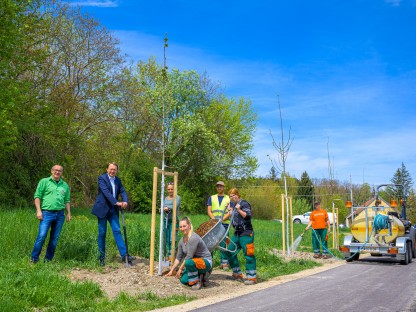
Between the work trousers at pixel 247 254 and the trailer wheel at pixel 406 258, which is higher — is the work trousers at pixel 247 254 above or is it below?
above

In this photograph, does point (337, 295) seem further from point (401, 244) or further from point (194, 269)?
point (401, 244)

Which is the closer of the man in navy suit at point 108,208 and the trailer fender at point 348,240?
the man in navy suit at point 108,208

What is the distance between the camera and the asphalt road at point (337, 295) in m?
7.24

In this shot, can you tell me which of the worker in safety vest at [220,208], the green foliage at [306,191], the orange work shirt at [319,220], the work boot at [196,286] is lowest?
the work boot at [196,286]

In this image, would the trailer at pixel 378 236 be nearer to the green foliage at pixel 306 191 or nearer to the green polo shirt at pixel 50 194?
the green polo shirt at pixel 50 194

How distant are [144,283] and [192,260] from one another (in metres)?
1.00

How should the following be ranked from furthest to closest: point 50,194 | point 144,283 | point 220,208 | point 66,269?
point 220,208
point 50,194
point 66,269
point 144,283

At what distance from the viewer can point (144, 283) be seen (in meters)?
8.60

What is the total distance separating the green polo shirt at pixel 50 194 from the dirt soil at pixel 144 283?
1.42 m

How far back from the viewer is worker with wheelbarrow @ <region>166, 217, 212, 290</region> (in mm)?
8773

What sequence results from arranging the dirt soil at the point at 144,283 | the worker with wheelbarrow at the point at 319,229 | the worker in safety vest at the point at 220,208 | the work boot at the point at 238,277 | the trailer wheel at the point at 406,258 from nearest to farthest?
the dirt soil at the point at 144,283
the work boot at the point at 238,277
the worker in safety vest at the point at 220,208
the trailer wheel at the point at 406,258
the worker with wheelbarrow at the point at 319,229

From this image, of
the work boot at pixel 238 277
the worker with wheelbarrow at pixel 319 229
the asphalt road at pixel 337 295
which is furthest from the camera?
the worker with wheelbarrow at pixel 319 229

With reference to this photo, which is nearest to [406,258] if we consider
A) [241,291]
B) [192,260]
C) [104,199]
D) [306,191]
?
[241,291]

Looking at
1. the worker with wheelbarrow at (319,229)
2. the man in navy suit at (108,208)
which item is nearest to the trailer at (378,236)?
the worker with wheelbarrow at (319,229)
